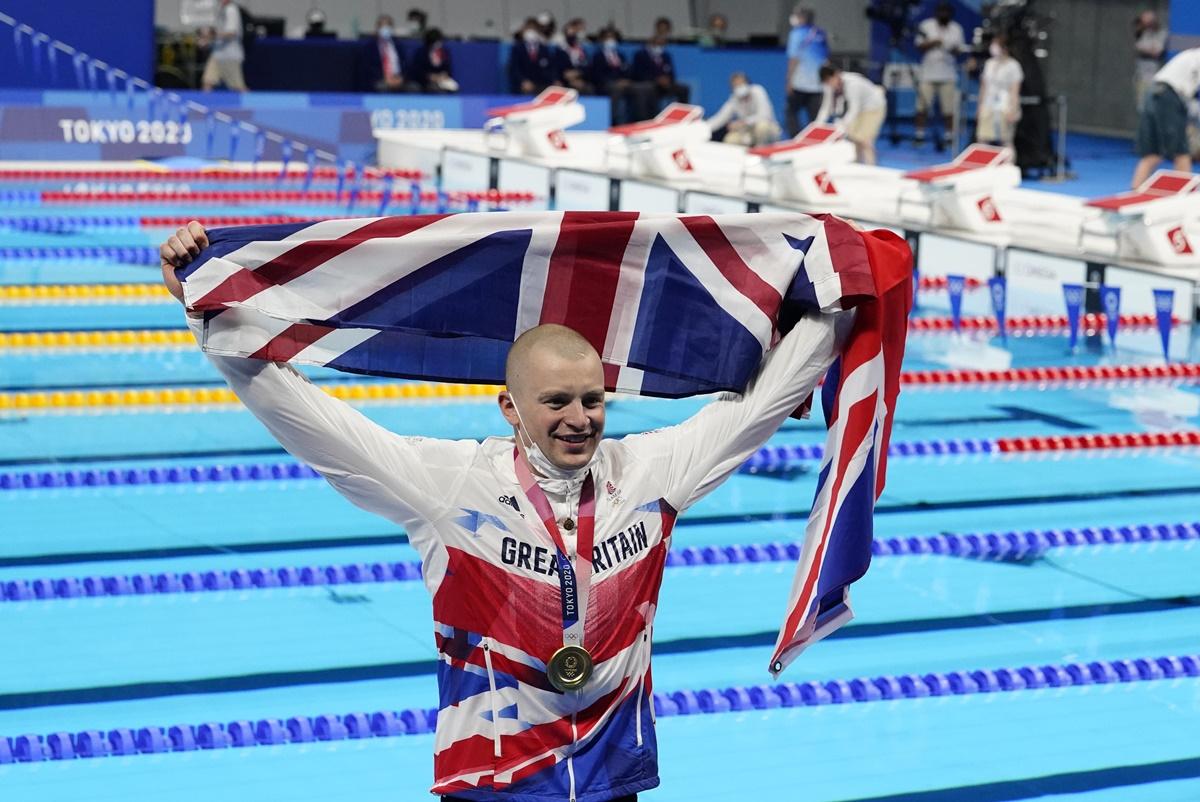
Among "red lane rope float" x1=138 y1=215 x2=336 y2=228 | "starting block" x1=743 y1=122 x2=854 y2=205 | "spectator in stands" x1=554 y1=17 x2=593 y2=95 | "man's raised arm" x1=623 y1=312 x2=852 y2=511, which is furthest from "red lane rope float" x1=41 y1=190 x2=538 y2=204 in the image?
"man's raised arm" x1=623 y1=312 x2=852 y2=511

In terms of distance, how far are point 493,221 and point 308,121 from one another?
14.7 meters

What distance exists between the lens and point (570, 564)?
2.24 metres

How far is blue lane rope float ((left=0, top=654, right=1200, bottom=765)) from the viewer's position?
12.9 feet

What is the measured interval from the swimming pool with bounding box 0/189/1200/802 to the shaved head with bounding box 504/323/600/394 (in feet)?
5.97

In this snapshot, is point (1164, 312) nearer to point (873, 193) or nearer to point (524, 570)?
point (873, 193)

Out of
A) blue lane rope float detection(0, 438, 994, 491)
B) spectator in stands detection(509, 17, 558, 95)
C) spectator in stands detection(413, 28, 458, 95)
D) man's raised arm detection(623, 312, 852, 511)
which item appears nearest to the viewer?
man's raised arm detection(623, 312, 852, 511)

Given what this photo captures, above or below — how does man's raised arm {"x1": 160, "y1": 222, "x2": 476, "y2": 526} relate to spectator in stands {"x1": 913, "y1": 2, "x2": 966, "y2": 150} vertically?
below

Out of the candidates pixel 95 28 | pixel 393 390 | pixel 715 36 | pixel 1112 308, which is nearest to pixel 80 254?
pixel 393 390

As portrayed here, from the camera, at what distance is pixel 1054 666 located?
4.62 metres

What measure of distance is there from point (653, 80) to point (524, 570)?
17728 millimetres

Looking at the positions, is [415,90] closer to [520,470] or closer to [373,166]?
[373,166]

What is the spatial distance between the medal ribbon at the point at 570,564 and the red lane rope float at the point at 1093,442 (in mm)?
5047

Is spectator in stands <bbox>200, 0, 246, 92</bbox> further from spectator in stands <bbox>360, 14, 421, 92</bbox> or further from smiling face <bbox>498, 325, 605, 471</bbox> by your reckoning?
smiling face <bbox>498, 325, 605, 471</bbox>

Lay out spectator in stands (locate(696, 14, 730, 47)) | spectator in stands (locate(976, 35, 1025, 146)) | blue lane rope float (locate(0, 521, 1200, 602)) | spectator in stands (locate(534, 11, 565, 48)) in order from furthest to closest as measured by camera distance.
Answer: spectator in stands (locate(696, 14, 730, 47)) → spectator in stands (locate(534, 11, 565, 48)) → spectator in stands (locate(976, 35, 1025, 146)) → blue lane rope float (locate(0, 521, 1200, 602))
